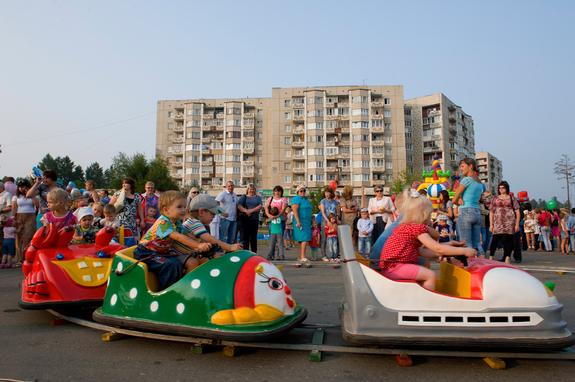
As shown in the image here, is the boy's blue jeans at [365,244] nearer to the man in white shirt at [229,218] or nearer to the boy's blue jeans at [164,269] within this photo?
the man in white shirt at [229,218]

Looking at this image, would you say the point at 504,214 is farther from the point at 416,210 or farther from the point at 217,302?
the point at 217,302

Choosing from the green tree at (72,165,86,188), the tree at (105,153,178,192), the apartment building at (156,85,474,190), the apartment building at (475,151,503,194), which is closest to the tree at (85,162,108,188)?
the green tree at (72,165,86,188)

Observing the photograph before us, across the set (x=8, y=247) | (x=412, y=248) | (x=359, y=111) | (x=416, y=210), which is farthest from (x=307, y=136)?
(x=412, y=248)

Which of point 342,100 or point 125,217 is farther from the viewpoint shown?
point 342,100

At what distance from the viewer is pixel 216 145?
87938 mm

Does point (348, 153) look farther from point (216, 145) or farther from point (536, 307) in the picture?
point (536, 307)

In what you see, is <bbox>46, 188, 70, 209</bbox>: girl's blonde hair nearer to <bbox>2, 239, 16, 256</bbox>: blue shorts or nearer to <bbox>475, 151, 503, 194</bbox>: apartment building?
<bbox>2, 239, 16, 256</bbox>: blue shorts

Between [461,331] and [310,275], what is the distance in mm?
5114

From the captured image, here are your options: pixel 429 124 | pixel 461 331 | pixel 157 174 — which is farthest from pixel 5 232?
pixel 429 124

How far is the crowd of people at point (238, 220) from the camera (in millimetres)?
3864

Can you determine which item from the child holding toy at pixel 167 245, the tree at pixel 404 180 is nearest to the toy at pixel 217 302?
the child holding toy at pixel 167 245

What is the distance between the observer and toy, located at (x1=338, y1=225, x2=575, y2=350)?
3094mm

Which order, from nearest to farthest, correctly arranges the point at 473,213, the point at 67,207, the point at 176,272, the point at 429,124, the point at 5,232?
1. the point at 176,272
2. the point at 67,207
3. the point at 473,213
4. the point at 5,232
5. the point at 429,124

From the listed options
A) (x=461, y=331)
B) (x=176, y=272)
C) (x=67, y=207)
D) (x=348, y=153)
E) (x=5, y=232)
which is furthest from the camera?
(x=348, y=153)
